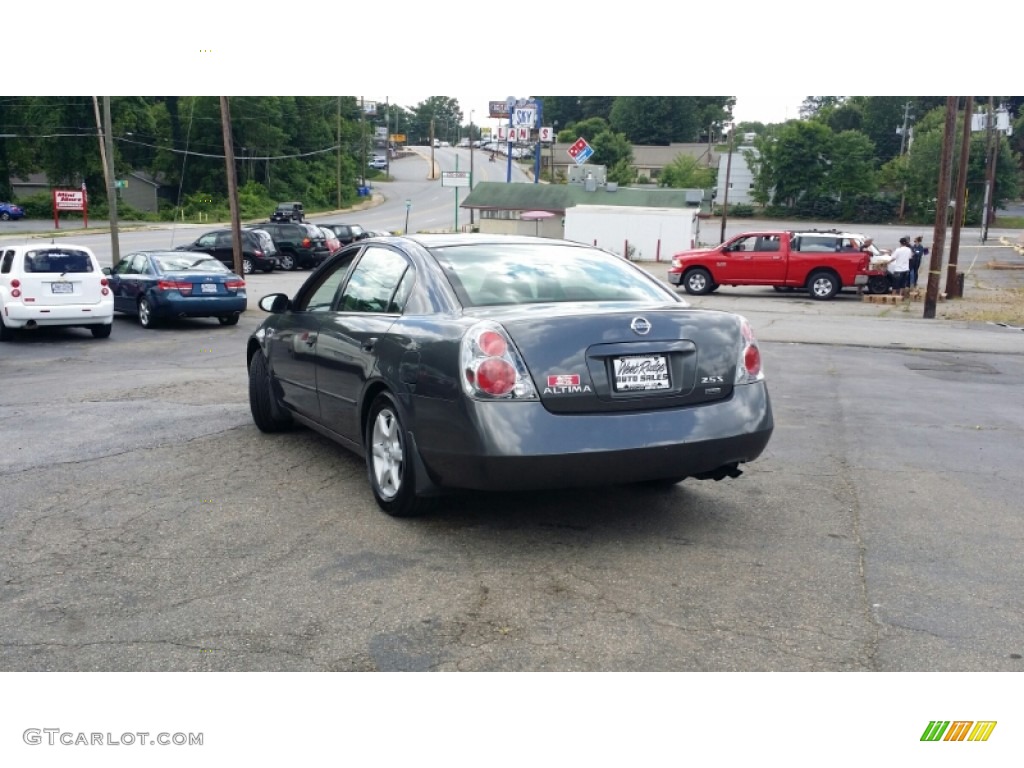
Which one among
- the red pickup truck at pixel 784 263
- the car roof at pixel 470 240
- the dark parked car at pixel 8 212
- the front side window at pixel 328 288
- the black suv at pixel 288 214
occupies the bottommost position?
the dark parked car at pixel 8 212

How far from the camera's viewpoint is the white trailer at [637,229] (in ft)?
171

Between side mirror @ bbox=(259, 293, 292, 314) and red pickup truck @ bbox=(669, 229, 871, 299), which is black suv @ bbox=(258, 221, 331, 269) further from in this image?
side mirror @ bbox=(259, 293, 292, 314)

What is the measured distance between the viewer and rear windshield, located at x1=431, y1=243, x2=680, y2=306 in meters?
5.51

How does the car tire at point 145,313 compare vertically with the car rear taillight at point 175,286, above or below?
below

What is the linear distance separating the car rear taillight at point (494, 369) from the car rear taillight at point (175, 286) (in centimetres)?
1427

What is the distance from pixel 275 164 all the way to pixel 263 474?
92.0 m


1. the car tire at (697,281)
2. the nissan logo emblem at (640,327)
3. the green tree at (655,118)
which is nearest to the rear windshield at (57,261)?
the nissan logo emblem at (640,327)

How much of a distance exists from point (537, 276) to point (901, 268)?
929 inches

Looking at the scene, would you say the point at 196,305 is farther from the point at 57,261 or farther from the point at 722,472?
the point at 722,472

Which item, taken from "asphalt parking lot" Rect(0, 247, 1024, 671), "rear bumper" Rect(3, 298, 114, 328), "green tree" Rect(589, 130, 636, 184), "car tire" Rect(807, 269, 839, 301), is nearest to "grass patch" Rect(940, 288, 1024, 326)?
"car tire" Rect(807, 269, 839, 301)

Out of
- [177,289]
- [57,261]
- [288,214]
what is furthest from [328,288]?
→ [288,214]

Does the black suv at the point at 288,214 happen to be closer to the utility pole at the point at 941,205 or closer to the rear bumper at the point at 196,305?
the rear bumper at the point at 196,305

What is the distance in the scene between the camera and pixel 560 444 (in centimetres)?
474

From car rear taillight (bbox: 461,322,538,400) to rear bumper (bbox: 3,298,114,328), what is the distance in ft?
41.7
